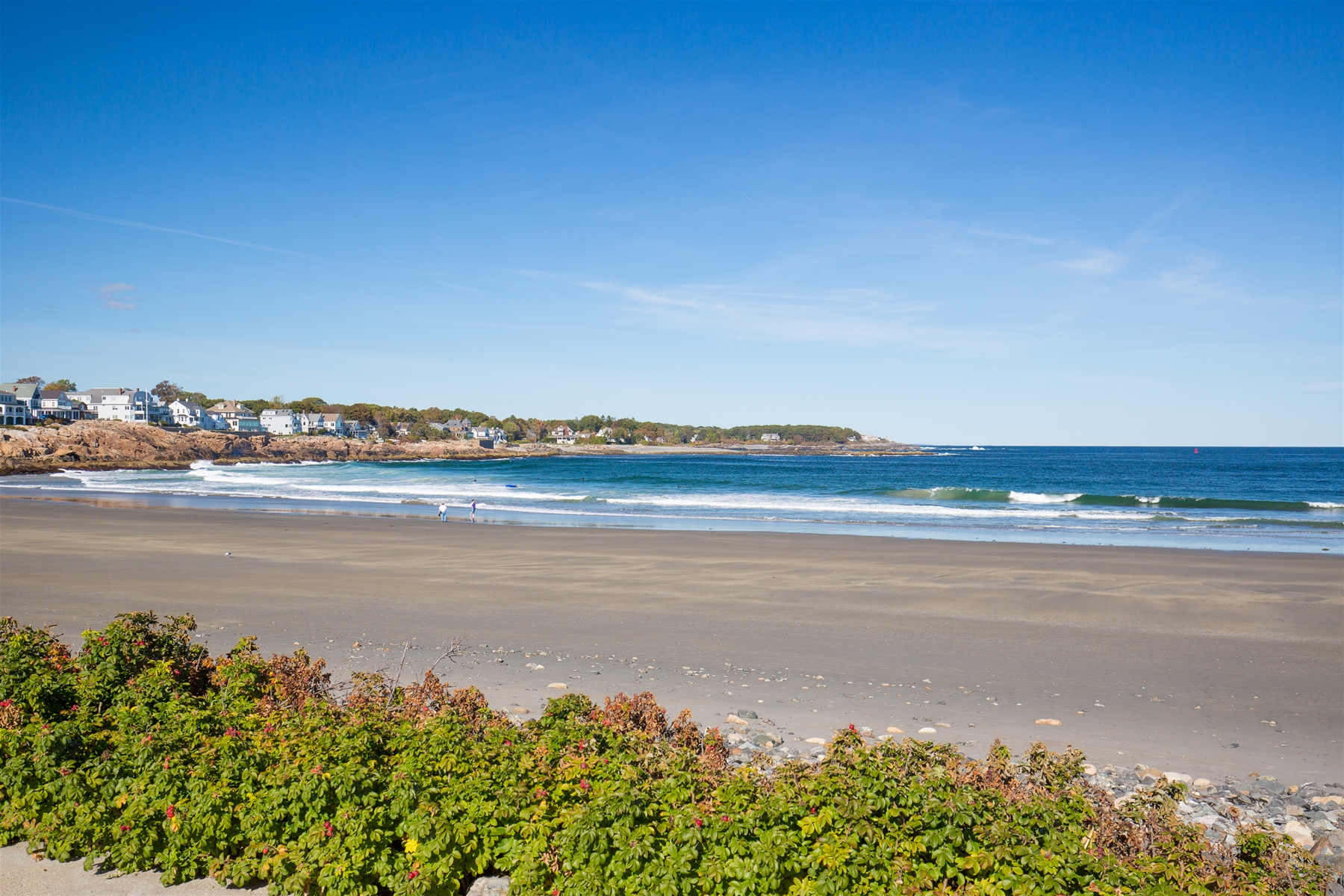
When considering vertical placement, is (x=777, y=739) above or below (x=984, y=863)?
below

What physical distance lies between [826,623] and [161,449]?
104815mm

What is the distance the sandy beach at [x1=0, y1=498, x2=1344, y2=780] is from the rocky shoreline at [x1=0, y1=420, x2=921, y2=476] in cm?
6440

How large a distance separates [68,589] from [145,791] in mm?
12538

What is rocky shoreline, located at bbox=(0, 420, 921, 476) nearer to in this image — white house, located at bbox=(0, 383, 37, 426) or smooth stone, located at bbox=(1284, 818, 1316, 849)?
white house, located at bbox=(0, 383, 37, 426)

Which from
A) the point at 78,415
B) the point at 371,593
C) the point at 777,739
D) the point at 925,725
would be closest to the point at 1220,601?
the point at 925,725

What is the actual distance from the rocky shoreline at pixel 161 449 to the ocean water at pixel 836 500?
733cm

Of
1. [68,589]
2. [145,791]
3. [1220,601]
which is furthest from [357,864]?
[1220,601]

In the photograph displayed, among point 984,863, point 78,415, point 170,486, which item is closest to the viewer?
point 984,863

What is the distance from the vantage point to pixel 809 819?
3898 millimetres

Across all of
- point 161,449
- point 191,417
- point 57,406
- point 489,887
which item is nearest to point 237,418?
point 191,417

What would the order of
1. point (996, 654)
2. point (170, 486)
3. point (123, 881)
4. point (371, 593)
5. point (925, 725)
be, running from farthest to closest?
1. point (170, 486)
2. point (371, 593)
3. point (996, 654)
4. point (925, 725)
5. point (123, 881)

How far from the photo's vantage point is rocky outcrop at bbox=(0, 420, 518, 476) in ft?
243

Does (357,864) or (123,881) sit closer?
(357,864)

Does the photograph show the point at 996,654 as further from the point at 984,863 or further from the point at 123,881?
the point at 123,881
